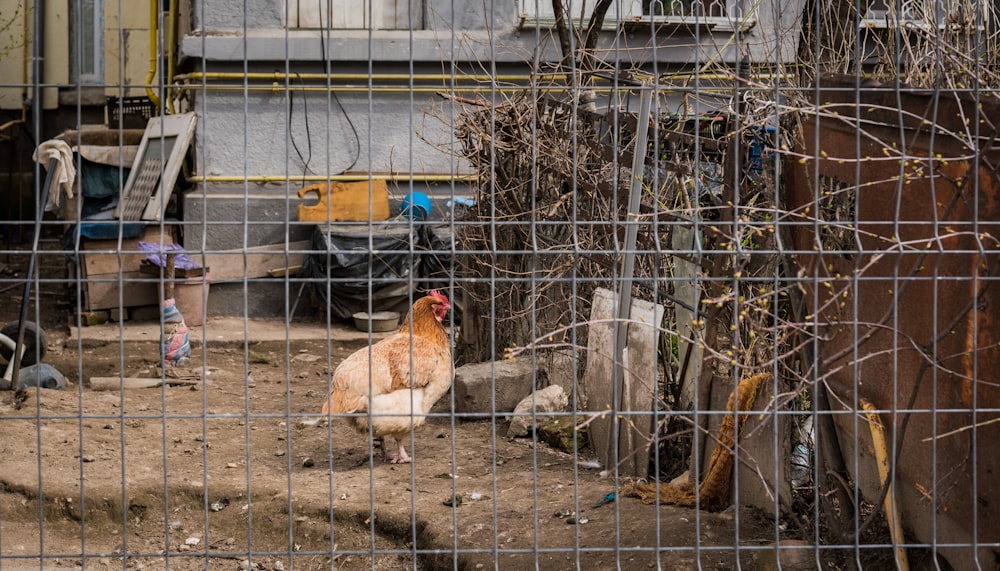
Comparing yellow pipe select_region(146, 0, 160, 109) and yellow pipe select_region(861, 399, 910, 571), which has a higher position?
yellow pipe select_region(146, 0, 160, 109)

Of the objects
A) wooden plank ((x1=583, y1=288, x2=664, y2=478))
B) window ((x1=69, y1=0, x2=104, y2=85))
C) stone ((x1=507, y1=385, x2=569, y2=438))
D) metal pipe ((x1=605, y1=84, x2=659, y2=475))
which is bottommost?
stone ((x1=507, y1=385, x2=569, y2=438))

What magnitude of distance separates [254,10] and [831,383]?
8.30 meters

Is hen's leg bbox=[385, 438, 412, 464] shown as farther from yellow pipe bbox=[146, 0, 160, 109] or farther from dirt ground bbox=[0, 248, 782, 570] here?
yellow pipe bbox=[146, 0, 160, 109]

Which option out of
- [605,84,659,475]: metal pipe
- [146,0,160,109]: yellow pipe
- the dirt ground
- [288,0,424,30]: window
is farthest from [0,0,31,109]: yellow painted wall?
[605,84,659,475]: metal pipe

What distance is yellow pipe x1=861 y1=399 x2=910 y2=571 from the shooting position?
Answer: 389 centimetres

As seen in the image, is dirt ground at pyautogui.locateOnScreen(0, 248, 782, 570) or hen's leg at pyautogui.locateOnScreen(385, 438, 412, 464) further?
hen's leg at pyautogui.locateOnScreen(385, 438, 412, 464)

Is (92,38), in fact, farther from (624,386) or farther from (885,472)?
(885,472)

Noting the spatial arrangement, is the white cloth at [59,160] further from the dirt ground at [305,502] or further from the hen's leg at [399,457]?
the hen's leg at [399,457]

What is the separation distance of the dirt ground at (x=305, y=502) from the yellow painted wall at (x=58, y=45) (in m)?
10.7

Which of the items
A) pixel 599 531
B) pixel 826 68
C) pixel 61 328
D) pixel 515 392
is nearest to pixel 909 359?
pixel 599 531

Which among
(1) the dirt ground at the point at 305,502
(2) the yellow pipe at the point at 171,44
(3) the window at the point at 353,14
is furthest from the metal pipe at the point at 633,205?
(2) the yellow pipe at the point at 171,44

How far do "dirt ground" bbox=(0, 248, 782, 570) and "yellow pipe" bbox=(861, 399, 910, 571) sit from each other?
645mm

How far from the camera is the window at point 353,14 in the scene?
1116 centimetres

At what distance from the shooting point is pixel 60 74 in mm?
17828
